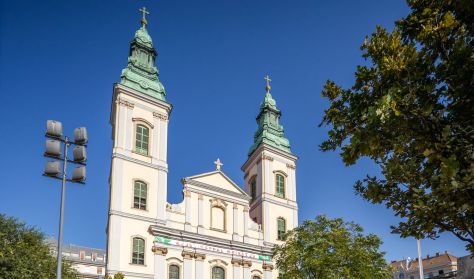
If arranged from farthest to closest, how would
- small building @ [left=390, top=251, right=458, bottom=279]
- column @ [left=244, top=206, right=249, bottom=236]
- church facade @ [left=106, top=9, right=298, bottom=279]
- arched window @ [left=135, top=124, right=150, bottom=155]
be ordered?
small building @ [left=390, top=251, right=458, bottom=279] < column @ [left=244, top=206, right=249, bottom=236] < arched window @ [left=135, top=124, right=150, bottom=155] < church facade @ [left=106, top=9, right=298, bottom=279]

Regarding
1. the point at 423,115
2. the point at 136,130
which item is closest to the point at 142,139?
the point at 136,130

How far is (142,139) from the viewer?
118ft

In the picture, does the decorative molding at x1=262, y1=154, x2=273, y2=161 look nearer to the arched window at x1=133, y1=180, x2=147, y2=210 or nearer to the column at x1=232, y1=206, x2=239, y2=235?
the column at x1=232, y1=206, x2=239, y2=235

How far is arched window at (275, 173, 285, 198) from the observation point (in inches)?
1695

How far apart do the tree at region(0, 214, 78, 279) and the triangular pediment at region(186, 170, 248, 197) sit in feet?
41.0

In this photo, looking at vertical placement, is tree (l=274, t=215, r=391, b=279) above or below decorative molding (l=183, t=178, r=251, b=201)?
below

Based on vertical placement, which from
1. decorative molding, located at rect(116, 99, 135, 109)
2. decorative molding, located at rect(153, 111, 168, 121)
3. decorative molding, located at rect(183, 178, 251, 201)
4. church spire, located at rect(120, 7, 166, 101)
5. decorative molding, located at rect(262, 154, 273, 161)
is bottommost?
decorative molding, located at rect(183, 178, 251, 201)

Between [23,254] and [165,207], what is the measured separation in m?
10.6

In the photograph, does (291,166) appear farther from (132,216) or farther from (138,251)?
(138,251)

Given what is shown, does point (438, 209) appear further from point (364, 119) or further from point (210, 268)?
point (210, 268)

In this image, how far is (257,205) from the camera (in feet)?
140

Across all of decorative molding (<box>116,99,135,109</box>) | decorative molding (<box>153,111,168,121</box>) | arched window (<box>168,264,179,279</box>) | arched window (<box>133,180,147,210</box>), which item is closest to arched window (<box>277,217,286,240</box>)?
arched window (<box>168,264,179,279</box>)

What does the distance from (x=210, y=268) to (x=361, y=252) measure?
14.4m

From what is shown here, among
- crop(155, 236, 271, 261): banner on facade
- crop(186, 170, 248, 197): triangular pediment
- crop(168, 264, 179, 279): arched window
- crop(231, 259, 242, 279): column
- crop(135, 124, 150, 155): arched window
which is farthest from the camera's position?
crop(186, 170, 248, 197): triangular pediment
